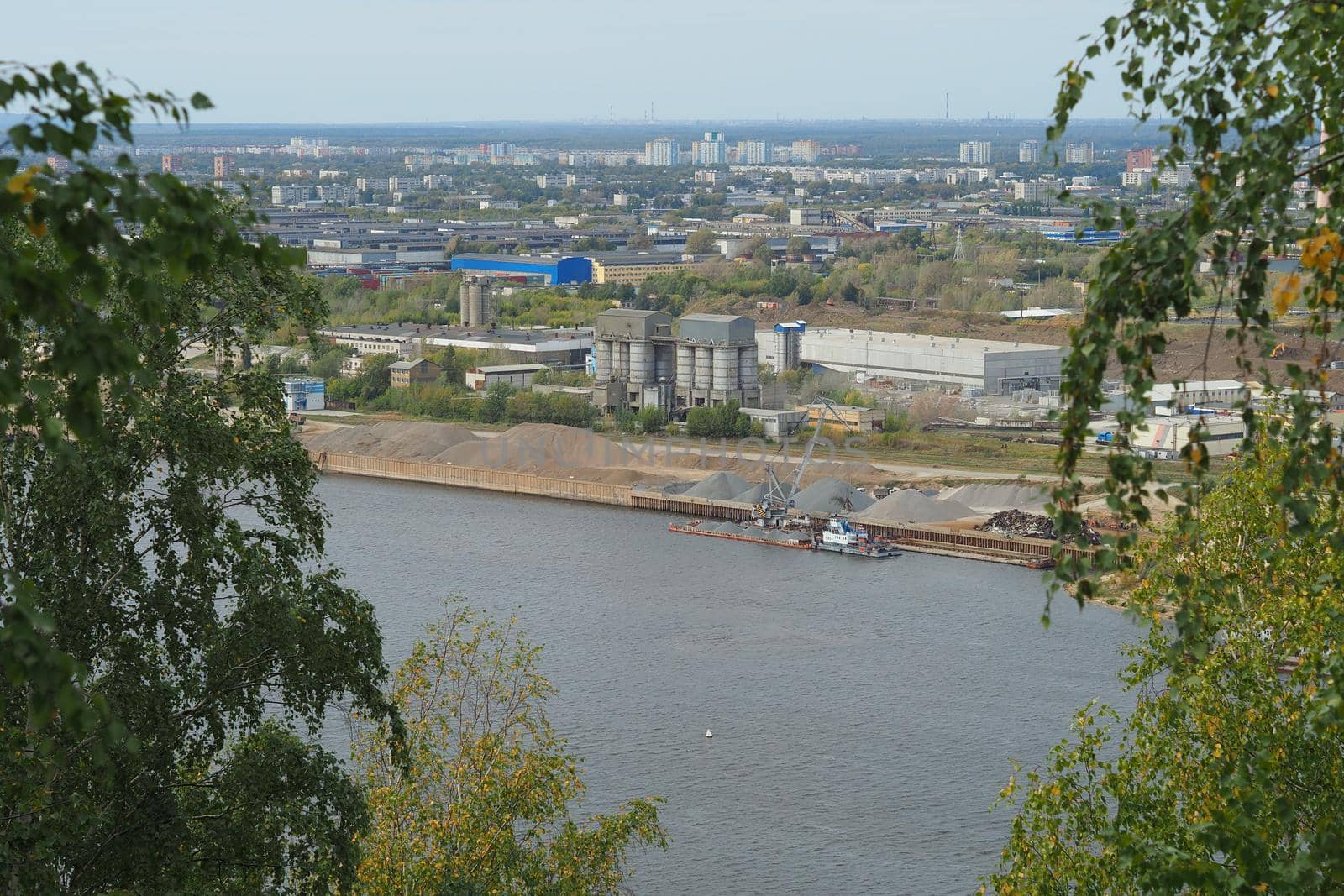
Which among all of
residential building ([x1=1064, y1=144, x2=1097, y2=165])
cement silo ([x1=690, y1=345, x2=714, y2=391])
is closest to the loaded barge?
cement silo ([x1=690, y1=345, x2=714, y2=391])

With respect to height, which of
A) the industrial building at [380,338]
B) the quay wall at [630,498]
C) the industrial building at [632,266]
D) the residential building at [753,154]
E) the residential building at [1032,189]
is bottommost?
the quay wall at [630,498]

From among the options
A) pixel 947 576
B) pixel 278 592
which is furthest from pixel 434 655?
pixel 947 576

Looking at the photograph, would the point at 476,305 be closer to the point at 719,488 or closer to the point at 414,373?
the point at 414,373

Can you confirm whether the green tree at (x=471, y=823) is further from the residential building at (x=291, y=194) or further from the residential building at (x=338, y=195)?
the residential building at (x=338, y=195)

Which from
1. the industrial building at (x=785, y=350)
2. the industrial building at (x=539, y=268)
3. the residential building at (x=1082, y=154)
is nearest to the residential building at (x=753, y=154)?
the residential building at (x=1082, y=154)

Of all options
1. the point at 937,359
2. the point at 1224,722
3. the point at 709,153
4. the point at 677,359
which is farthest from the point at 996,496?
the point at 709,153

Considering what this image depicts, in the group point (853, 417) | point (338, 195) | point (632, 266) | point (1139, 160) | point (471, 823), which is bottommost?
point (853, 417)
